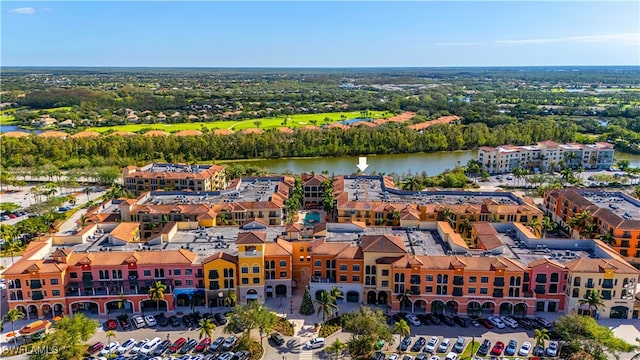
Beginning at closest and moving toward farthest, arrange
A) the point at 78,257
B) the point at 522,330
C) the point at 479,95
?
1. the point at 522,330
2. the point at 78,257
3. the point at 479,95

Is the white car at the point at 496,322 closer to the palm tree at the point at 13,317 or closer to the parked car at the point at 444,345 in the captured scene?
the parked car at the point at 444,345

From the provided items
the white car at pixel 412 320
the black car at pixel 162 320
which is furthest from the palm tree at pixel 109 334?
→ the white car at pixel 412 320

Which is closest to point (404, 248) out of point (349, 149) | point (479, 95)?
point (349, 149)

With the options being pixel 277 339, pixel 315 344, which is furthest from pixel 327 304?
pixel 277 339

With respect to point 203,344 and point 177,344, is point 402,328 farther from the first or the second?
point 177,344

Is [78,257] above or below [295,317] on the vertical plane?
above

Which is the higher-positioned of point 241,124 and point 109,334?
point 241,124

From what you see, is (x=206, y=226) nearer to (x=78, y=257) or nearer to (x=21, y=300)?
(x=78, y=257)

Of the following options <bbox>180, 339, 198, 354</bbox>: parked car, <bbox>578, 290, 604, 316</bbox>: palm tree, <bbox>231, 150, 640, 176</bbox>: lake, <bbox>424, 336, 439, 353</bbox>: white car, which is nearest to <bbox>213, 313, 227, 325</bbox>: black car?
<bbox>180, 339, 198, 354</bbox>: parked car
